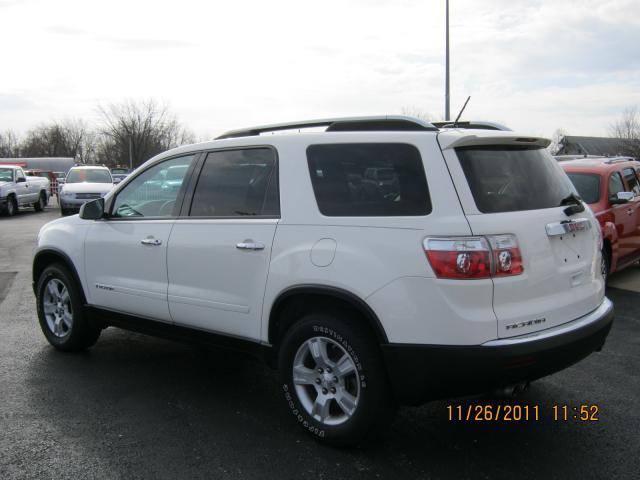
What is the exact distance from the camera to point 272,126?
13.6ft

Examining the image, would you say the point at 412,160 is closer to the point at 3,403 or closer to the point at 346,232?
the point at 346,232

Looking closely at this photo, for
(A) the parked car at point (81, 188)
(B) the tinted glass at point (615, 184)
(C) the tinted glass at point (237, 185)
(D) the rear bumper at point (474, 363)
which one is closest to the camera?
(D) the rear bumper at point (474, 363)

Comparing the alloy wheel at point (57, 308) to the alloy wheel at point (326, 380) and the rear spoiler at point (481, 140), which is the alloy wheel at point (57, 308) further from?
the rear spoiler at point (481, 140)

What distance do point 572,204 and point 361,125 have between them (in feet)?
4.47

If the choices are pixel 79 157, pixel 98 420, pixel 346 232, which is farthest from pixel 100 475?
pixel 79 157

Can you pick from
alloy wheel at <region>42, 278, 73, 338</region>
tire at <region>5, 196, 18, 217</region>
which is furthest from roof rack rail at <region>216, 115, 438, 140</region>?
tire at <region>5, 196, 18, 217</region>

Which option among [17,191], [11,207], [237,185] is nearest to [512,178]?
[237,185]

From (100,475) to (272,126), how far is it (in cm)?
236

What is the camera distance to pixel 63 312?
5383 millimetres

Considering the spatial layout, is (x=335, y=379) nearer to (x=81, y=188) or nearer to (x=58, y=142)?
(x=81, y=188)

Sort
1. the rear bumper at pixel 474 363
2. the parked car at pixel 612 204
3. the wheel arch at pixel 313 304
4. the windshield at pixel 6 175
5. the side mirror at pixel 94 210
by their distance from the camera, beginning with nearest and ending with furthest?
the rear bumper at pixel 474 363, the wheel arch at pixel 313 304, the side mirror at pixel 94 210, the parked car at pixel 612 204, the windshield at pixel 6 175

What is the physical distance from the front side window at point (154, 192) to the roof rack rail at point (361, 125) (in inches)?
26.2

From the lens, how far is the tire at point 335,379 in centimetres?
323

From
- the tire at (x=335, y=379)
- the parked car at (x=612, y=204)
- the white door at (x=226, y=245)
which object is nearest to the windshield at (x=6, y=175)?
the parked car at (x=612, y=204)
